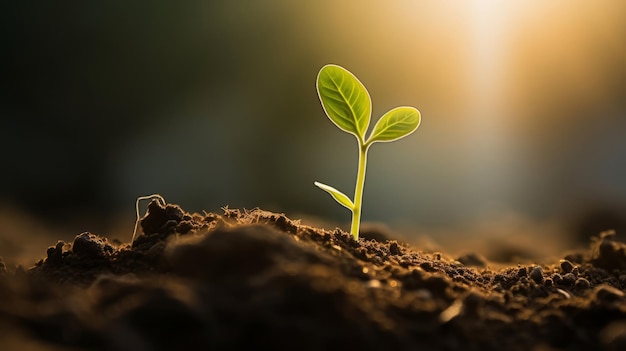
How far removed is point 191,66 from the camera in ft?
18.5

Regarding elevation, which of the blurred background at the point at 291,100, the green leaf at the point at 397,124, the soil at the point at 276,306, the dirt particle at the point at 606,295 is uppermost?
the blurred background at the point at 291,100

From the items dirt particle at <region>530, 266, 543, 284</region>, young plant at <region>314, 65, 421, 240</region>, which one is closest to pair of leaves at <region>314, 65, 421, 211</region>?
young plant at <region>314, 65, 421, 240</region>

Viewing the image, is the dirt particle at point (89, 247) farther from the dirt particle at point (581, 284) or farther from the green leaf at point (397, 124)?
the dirt particle at point (581, 284)

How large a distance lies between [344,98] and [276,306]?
607mm

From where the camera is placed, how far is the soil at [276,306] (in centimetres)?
57

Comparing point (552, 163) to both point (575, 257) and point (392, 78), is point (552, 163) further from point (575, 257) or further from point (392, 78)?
point (575, 257)

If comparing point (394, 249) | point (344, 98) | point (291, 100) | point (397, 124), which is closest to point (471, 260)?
point (394, 249)

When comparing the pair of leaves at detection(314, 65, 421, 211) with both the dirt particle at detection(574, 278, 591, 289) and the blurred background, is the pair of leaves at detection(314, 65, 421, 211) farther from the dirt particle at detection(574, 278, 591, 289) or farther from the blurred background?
the blurred background

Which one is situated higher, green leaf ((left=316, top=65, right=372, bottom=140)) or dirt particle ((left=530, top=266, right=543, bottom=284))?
green leaf ((left=316, top=65, right=372, bottom=140))

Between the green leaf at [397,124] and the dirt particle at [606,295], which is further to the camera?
the green leaf at [397,124]

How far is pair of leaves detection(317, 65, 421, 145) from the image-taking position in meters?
1.08

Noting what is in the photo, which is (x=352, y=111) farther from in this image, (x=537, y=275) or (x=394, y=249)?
(x=537, y=275)

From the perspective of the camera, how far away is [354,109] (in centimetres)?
112

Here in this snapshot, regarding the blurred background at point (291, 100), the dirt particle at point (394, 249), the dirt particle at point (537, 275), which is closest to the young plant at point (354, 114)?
the dirt particle at point (394, 249)
